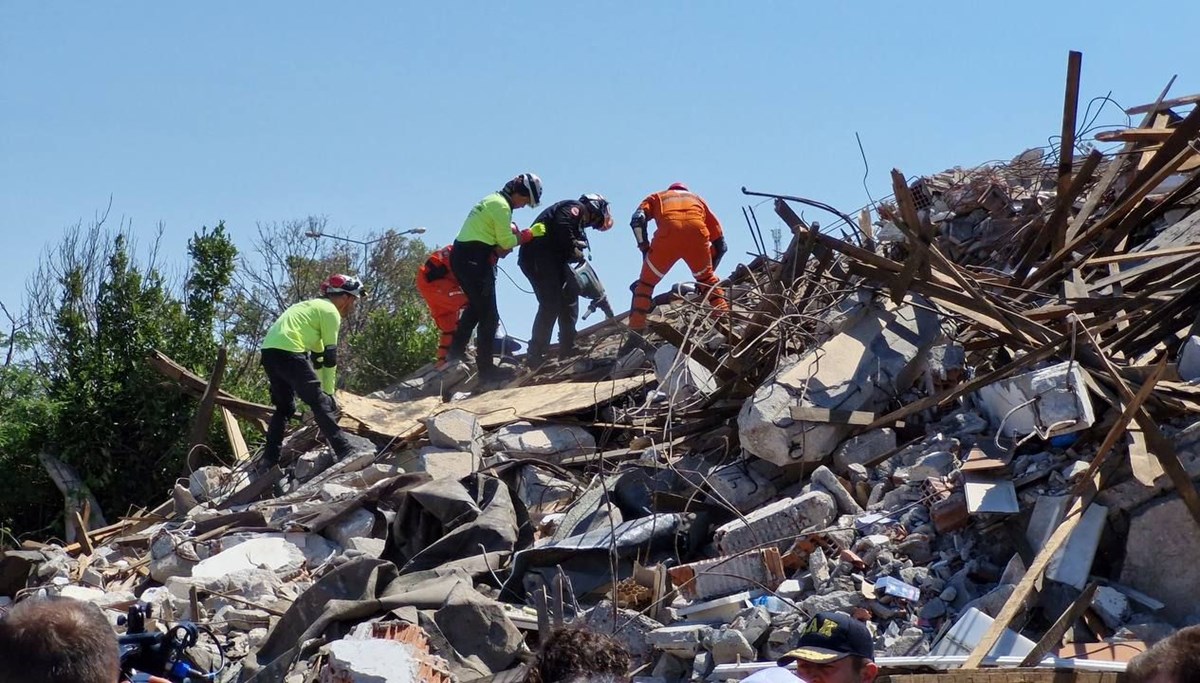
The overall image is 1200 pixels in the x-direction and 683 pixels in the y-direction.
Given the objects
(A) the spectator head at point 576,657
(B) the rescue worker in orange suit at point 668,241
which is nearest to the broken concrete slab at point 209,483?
(B) the rescue worker in orange suit at point 668,241

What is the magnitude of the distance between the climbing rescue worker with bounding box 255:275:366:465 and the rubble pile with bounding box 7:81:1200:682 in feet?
1.13

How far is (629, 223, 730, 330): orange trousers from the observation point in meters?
11.6

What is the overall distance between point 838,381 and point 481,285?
5059 millimetres

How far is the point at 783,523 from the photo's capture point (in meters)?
6.66

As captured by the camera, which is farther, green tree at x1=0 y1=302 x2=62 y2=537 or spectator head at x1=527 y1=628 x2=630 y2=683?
green tree at x1=0 y1=302 x2=62 y2=537

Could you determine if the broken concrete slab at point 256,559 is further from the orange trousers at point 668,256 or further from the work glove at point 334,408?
the orange trousers at point 668,256

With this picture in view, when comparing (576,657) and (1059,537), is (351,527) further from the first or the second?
(576,657)

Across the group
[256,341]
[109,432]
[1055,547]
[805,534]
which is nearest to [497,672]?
[805,534]

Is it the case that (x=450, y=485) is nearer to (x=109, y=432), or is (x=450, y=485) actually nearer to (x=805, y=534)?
(x=805, y=534)

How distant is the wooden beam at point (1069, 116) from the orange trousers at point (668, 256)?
13.0ft

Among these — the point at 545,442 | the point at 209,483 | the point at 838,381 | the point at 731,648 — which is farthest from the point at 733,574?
the point at 209,483

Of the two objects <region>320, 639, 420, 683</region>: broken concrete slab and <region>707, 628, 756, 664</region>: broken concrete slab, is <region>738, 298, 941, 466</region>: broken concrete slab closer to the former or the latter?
<region>707, 628, 756, 664</region>: broken concrete slab

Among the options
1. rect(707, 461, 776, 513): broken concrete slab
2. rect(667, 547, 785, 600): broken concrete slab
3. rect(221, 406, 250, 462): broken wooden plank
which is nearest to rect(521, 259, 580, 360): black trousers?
rect(221, 406, 250, 462): broken wooden plank

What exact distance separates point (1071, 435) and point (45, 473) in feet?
34.9
